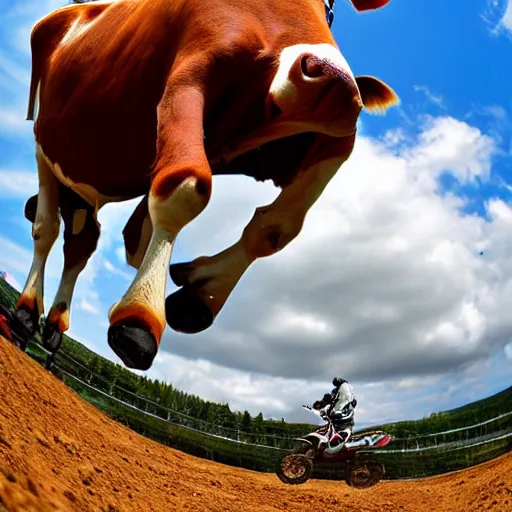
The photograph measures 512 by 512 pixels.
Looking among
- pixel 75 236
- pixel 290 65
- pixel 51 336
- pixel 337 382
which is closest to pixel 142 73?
pixel 290 65

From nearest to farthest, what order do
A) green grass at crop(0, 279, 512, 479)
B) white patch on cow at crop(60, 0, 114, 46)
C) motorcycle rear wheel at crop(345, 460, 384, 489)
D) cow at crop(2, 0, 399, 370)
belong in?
1. cow at crop(2, 0, 399, 370)
2. white patch on cow at crop(60, 0, 114, 46)
3. green grass at crop(0, 279, 512, 479)
4. motorcycle rear wheel at crop(345, 460, 384, 489)

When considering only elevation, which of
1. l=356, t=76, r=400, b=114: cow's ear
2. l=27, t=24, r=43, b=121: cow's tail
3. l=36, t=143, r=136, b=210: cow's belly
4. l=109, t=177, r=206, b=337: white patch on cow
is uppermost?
l=27, t=24, r=43, b=121: cow's tail

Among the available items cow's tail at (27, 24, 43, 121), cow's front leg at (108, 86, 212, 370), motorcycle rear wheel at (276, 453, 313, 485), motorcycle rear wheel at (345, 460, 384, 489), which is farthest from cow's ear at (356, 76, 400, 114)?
→ motorcycle rear wheel at (345, 460, 384, 489)

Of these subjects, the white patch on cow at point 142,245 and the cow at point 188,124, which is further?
the white patch on cow at point 142,245

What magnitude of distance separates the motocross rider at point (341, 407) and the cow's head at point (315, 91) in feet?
7.21

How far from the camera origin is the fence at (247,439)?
8.96 ft

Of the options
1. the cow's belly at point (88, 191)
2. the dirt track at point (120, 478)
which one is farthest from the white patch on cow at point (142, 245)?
the dirt track at point (120, 478)

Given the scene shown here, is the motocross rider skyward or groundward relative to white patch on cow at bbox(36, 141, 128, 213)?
skyward

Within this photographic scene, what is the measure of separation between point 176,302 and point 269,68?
0.60 m

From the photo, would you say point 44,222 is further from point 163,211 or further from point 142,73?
point 163,211

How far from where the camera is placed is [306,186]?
1.55 m

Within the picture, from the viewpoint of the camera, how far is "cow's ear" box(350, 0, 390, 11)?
178 centimetres

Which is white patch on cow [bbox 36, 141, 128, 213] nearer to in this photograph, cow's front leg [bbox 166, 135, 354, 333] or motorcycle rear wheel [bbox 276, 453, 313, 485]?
cow's front leg [bbox 166, 135, 354, 333]

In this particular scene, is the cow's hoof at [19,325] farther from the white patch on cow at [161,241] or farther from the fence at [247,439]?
the white patch on cow at [161,241]
